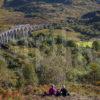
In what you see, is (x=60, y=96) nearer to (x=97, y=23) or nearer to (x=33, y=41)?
(x=33, y=41)

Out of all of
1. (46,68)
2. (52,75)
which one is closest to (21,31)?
(46,68)

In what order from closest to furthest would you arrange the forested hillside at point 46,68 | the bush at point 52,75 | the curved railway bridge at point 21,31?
the forested hillside at point 46,68, the bush at point 52,75, the curved railway bridge at point 21,31

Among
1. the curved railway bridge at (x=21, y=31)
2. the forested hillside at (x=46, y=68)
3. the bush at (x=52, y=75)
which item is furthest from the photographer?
the curved railway bridge at (x=21, y=31)

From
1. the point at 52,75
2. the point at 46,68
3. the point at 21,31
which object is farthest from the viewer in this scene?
the point at 21,31

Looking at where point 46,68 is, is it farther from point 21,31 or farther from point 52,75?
point 21,31

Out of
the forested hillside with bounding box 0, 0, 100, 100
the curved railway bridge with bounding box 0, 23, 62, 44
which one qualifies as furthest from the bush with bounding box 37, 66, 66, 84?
the curved railway bridge with bounding box 0, 23, 62, 44

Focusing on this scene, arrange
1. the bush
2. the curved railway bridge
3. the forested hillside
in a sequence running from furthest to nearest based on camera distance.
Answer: the curved railway bridge, the bush, the forested hillside

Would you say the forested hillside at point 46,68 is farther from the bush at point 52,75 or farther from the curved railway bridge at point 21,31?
the curved railway bridge at point 21,31

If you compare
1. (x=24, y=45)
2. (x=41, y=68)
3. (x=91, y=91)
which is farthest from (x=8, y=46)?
(x=91, y=91)

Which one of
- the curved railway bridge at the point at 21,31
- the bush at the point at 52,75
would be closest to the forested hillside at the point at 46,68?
the bush at the point at 52,75

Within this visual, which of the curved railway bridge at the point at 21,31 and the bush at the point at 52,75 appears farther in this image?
the curved railway bridge at the point at 21,31

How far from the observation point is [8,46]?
4264 inches

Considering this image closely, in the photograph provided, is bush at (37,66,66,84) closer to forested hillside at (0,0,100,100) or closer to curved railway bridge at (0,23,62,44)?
forested hillside at (0,0,100,100)

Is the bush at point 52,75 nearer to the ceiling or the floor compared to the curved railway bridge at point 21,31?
nearer to the ceiling
